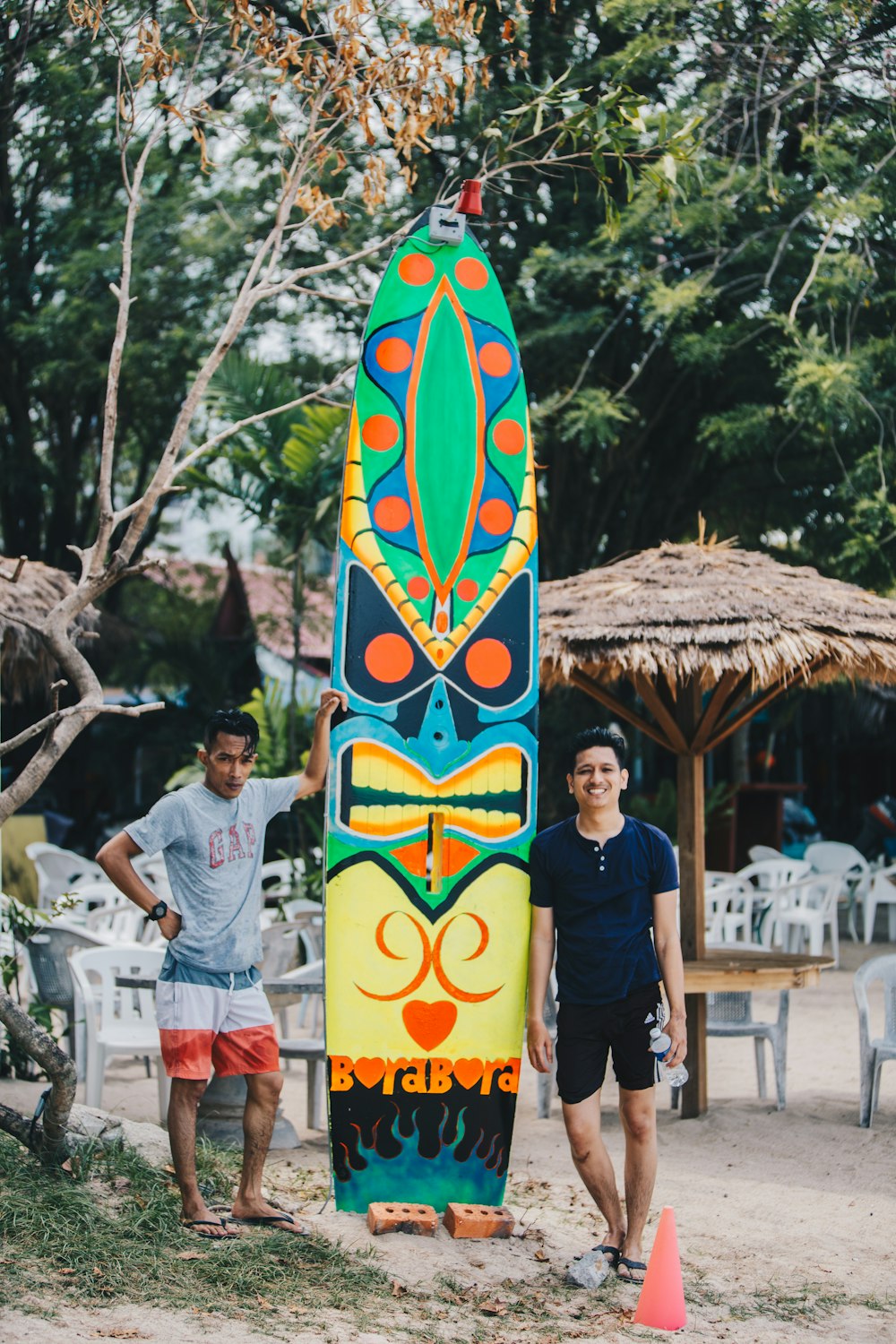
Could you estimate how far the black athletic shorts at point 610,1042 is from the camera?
13.8ft

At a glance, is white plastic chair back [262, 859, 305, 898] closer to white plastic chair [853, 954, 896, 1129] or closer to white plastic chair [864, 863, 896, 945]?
white plastic chair [853, 954, 896, 1129]

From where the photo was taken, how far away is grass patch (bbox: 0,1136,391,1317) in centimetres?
369

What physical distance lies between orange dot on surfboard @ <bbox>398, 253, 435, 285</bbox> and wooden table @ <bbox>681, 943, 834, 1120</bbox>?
3.04 meters

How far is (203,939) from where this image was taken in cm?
423

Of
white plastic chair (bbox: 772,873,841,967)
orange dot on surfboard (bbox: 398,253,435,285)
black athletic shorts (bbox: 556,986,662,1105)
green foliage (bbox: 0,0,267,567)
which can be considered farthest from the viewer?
green foliage (bbox: 0,0,267,567)

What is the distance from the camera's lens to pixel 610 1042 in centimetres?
427

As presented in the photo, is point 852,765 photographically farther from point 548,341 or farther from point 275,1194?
point 275,1194

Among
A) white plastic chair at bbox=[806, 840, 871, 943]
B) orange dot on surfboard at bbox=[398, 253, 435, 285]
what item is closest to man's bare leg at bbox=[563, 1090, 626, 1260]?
orange dot on surfboard at bbox=[398, 253, 435, 285]

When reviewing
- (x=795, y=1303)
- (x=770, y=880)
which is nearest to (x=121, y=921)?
(x=770, y=880)

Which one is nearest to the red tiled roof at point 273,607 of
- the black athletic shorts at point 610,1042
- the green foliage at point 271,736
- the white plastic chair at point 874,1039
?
the green foliage at point 271,736

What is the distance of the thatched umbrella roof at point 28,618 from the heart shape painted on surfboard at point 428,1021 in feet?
12.6

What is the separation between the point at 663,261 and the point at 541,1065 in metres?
7.46

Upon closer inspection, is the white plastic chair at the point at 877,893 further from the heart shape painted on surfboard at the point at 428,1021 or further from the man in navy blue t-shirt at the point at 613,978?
the man in navy blue t-shirt at the point at 613,978

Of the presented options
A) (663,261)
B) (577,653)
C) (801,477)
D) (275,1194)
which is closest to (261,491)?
(663,261)
